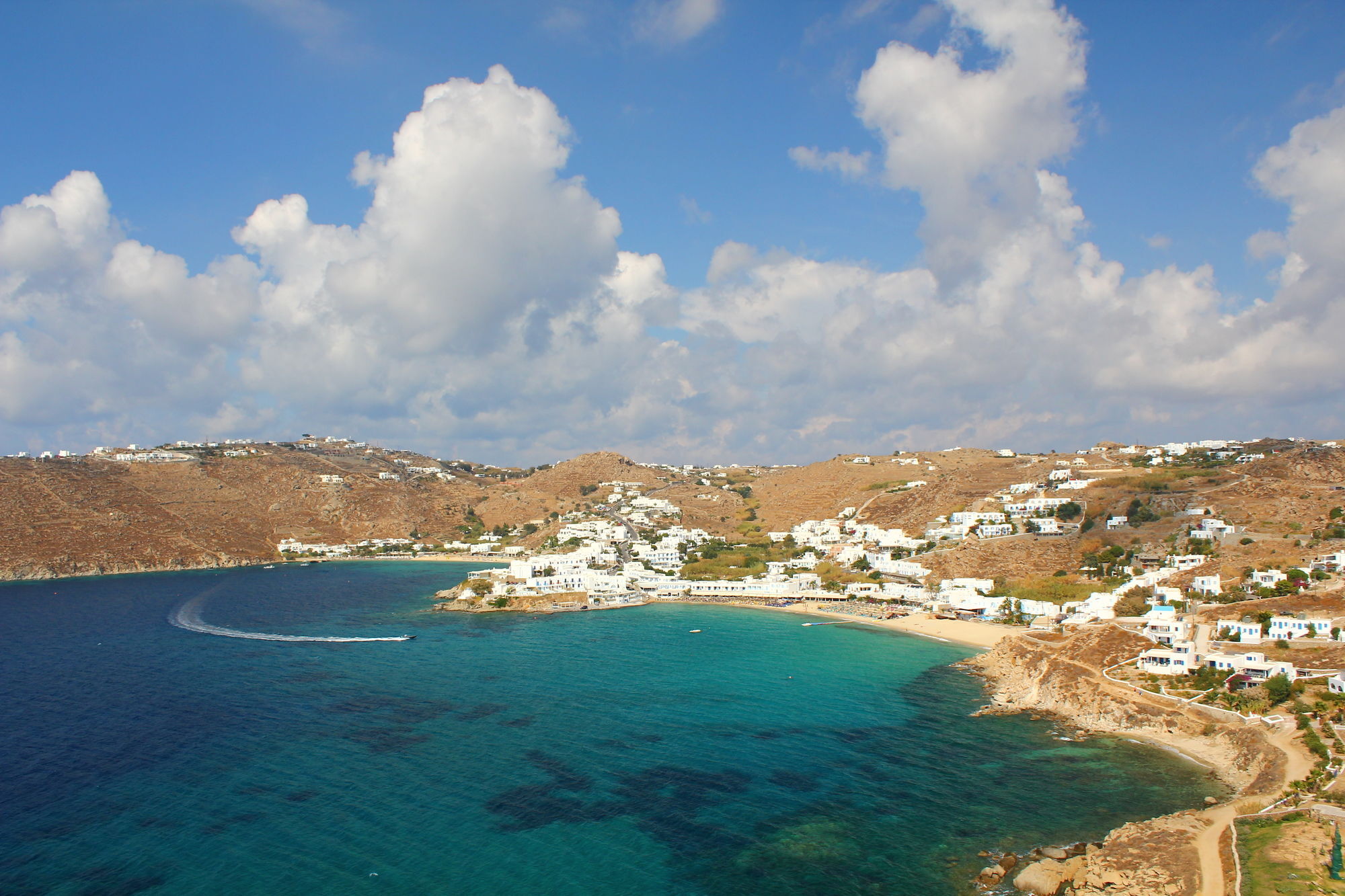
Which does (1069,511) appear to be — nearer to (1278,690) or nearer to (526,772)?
(1278,690)

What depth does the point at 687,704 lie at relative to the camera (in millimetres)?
37438

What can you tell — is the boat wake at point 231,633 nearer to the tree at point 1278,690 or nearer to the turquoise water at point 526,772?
the turquoise water at point 526,772

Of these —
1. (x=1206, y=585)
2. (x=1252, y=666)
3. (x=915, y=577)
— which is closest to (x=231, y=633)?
(x=915, y=577)

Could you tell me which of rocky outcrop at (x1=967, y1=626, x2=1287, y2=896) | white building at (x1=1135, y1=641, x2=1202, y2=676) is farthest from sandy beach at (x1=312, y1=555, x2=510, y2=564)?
white building at (x1=1135, y1=641, x2=1202, y2=676)

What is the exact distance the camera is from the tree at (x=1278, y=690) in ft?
104

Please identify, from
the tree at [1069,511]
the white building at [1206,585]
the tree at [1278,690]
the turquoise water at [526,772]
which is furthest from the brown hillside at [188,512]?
the tree at [1278,690]

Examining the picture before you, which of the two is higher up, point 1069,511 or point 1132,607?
point 1069,511

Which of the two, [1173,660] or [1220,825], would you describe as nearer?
[1220,825]

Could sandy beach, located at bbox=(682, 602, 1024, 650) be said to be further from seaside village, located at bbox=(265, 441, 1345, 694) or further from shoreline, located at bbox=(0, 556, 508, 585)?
shoreline, located at bbox=(0, 556, 508, 585)

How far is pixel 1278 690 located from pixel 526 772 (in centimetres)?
3255

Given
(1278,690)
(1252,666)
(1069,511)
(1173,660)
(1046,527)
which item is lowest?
(1278,690)

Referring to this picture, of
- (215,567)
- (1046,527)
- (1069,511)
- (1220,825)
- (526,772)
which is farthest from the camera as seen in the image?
(215,567)

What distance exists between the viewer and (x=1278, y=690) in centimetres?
3195

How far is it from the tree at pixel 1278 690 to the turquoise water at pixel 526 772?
6.69 m
